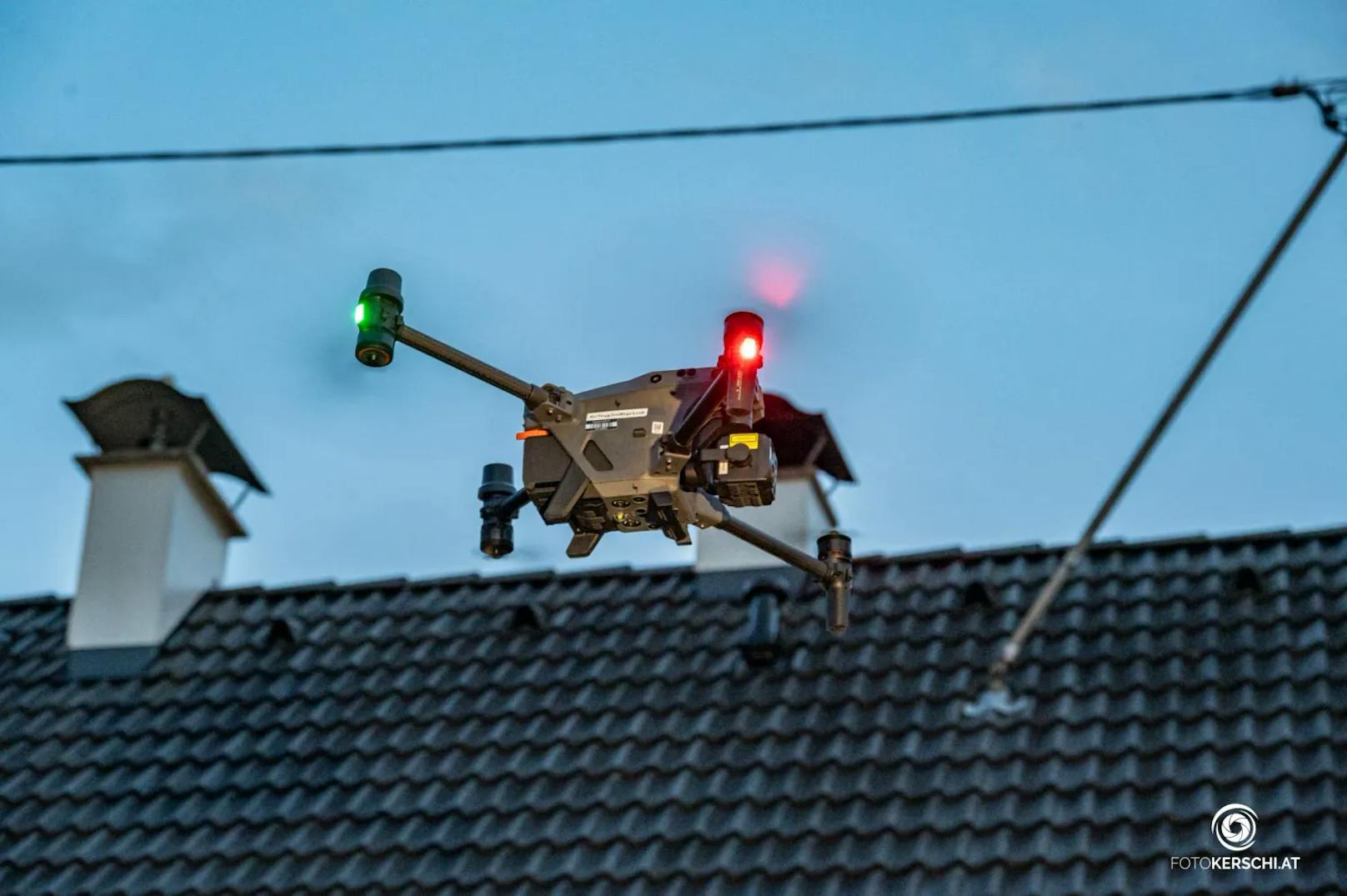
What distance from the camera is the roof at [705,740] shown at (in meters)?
11.5

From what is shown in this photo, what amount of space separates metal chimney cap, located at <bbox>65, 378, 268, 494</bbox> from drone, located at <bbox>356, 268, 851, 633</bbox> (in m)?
7.99

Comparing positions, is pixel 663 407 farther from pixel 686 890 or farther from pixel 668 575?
pixel 668 575

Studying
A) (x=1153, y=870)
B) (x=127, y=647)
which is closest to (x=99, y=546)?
(x=127, y=647)

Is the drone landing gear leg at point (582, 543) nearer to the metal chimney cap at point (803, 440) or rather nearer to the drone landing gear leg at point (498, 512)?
the drone landing gear leg at point (498, 512)

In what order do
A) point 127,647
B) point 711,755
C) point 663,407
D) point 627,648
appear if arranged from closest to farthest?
1. point 663,407
2. point 711,755
3. point 627,648
4. point 127,647

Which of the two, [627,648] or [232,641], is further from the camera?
[232,641]

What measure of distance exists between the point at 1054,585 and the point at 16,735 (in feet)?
27.0

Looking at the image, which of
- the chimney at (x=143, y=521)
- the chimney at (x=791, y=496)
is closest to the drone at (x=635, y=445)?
the chimney at (x=791, y=496)

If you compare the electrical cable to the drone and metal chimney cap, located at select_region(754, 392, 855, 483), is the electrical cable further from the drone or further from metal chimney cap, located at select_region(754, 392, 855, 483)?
metal chimney cap, located at select_region(754, 392, 855, 483)

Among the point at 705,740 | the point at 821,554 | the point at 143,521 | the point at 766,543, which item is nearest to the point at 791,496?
the point at 705,740

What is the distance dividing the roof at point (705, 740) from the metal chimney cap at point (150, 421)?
1213 mm

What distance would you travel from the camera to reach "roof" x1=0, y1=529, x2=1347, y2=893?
→ 11453 millimetres

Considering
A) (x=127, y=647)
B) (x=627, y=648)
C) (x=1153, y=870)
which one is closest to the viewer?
(x=1153, y=870)

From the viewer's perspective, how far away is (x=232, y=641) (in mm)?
14688
